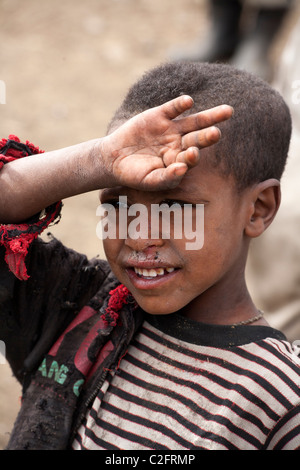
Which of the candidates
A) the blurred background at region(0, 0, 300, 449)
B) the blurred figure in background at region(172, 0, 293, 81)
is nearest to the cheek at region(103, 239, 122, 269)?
the blurred background at region(0, 0, 300, 449)

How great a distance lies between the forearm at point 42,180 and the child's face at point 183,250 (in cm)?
9

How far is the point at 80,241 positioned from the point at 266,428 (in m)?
2.48

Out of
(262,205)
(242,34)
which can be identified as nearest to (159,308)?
(262,205)

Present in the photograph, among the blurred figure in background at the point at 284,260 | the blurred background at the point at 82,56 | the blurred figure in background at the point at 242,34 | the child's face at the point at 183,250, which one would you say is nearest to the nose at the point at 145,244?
the child's face at the point at 183,250

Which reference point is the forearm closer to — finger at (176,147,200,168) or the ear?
finger at (176,147,200,168)

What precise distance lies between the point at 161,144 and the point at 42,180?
0.35 meters

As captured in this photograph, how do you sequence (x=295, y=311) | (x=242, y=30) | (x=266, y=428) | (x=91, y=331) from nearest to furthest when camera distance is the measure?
(x=266, y=428)
(x=91, y=331)
(x=295, y=311)
(x=242, y=30)

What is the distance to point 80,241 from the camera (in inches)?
153

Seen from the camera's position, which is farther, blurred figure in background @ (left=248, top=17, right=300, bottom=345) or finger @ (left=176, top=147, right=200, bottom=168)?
blurred figure in background @ (left=248, top=17, right=300, bottom=345)

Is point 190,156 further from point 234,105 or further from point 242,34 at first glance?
point 242,34

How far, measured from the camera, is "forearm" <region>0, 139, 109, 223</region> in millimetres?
1549

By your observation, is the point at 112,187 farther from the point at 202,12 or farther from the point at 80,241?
the point at 202,12

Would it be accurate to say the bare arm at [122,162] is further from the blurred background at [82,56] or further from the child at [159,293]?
the blurred background at [82,56]
